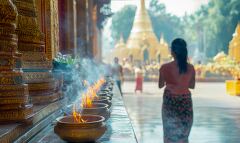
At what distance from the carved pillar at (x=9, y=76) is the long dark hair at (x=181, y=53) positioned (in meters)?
1.85

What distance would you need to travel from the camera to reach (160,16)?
50812 millimetres

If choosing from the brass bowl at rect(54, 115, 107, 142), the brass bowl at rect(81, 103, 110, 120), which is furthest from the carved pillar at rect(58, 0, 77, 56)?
the brass bowl at rect(54, 115, 107, 142)

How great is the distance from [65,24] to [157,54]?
29538 millimetres

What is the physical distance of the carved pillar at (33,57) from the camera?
2.77m

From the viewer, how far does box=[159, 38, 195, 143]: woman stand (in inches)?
143

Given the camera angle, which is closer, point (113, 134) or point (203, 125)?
point (113, 134)

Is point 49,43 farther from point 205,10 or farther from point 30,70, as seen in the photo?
point 205,10

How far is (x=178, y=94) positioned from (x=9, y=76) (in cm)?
197

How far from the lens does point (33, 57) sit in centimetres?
288

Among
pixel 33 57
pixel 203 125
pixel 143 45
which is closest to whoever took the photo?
pixel 33 57

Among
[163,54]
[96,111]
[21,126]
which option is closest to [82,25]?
[96,111]

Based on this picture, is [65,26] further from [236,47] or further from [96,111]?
[236,47]

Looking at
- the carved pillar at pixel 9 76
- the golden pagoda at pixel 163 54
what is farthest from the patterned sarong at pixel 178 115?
the golden pagoda at pixel 163 54

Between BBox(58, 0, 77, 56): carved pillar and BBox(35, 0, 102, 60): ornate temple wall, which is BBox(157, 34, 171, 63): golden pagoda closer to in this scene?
BBox(35, 0, 102, 60): ornate temple wall
